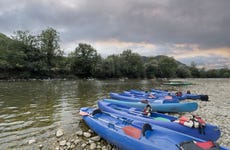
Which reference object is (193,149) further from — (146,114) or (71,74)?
(71,74)

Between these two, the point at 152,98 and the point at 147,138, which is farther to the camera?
the point at 152,98

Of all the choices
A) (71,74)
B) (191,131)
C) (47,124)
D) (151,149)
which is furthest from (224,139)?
(71,74)

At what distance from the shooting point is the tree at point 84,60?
217 feet

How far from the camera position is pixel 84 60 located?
68000mm

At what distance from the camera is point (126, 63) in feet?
254

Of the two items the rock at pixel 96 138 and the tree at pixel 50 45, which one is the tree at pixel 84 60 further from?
the rock at pixel 96 138

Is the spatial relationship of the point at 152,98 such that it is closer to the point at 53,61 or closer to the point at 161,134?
the point at 161,134

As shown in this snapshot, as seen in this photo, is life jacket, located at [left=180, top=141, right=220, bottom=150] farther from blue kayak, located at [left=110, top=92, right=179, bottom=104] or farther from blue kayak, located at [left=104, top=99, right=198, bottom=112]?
blue kayak, located at [left=110, top=92, right=179, bottom=104]

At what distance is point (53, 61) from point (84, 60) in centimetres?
1148

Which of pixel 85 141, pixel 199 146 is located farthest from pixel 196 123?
pixel 85 141

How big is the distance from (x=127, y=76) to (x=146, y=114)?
68641 millimetres

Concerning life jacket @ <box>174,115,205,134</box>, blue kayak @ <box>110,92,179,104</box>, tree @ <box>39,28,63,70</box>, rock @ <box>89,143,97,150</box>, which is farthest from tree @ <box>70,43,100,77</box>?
life jacket @ <box>174,115,205,134</box>

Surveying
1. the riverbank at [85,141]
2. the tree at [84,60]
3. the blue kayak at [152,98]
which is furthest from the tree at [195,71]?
the riverbank at [85,141]

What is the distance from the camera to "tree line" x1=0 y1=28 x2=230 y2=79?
186 feet
